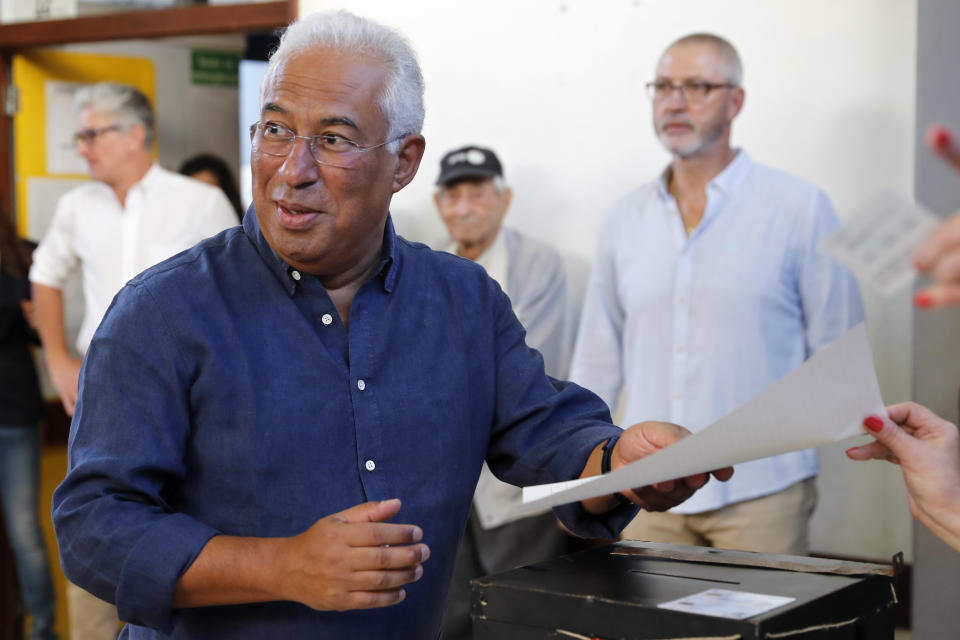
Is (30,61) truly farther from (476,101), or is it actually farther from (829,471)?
(829,471)

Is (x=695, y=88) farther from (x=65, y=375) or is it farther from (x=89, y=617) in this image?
(x=89, y=617)

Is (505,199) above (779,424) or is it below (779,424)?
above

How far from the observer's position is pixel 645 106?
3.64 metres

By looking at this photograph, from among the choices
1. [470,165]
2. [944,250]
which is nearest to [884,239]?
[944,250]

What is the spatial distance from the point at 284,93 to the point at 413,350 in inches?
14.9

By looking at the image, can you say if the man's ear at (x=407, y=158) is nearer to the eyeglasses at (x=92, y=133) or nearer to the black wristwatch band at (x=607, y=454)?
the black wristwatch band at (x=607, y=454)

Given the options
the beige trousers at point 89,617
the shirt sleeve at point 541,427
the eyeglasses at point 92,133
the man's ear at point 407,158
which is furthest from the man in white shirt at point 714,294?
the beige trousers at point 89,617

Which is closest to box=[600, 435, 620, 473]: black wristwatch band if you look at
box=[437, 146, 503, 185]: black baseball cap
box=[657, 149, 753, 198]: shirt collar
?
box=[657, 149, 753, 198]: shirt collar

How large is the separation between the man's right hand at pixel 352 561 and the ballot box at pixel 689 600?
87 millimetres

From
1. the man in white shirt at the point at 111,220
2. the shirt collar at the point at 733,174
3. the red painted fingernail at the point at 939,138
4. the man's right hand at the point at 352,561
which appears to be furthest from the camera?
the man in white shirt at the point at 111,220

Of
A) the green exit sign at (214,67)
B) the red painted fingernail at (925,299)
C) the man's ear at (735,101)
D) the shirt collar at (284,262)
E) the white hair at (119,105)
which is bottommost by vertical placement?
the red painted fingernail at (925,299)

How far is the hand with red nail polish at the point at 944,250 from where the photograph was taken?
83 cm

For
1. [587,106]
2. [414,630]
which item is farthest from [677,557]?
[587,106]

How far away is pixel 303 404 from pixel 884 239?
29.4 inches
